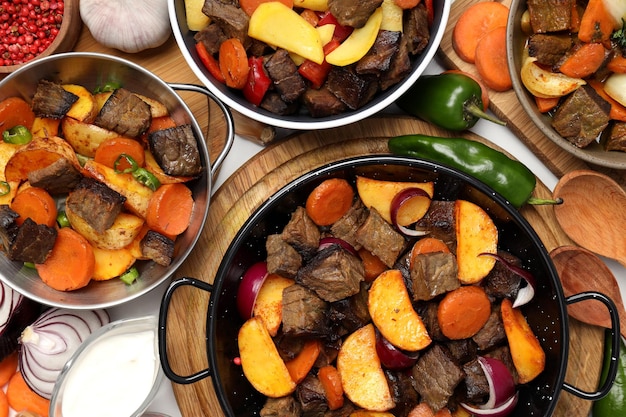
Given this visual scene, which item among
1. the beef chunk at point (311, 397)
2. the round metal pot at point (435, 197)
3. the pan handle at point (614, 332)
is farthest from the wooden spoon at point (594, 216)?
the beef chunk at point (311, 397)

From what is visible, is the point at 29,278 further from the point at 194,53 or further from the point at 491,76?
the point at 491,76

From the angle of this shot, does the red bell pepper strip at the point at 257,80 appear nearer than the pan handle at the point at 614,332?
No

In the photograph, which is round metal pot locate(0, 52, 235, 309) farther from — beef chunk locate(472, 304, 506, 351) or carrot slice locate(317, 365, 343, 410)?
beef chunk locate(472, 304, 506, 351)

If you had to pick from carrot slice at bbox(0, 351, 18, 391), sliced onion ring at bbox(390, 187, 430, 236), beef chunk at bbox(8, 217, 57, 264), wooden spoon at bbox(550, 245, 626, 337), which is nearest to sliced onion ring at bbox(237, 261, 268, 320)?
sliced onion ring at bbox(390, 187, 430, 236)

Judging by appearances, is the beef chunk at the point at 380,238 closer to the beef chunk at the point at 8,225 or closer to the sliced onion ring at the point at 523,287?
the sliced onion ring at the point at 523,287

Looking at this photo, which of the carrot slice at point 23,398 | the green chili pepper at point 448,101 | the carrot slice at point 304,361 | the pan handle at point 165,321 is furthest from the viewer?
the carrot slice at point 23,398

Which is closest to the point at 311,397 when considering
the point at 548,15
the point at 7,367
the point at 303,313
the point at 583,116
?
the point at 303,313

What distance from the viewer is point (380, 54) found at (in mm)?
2693

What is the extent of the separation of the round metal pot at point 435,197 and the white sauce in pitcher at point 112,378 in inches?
14.4

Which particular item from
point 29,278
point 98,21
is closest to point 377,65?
point 98,21

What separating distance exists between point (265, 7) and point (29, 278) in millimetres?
1555

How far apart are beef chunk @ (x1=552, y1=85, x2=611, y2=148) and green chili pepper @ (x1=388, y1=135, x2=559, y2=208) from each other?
246 millimetres

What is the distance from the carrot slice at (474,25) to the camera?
3004 millimetres

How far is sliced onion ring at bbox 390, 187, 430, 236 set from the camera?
279cm
